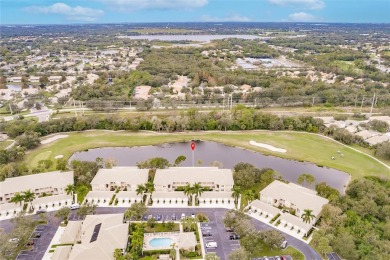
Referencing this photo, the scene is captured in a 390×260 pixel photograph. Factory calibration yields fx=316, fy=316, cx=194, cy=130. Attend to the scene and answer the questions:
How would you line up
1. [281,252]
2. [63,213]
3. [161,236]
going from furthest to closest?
[63,213] → [161,236] → [281,252]

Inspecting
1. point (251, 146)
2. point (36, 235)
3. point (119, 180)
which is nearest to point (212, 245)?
point (119, 180)

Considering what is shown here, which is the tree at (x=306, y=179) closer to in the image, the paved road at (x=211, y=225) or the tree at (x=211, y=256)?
the paved road at (x=211, y=225)

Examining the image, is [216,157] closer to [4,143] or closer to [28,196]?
[28,196]

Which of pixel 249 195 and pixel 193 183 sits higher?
pixel 249 195

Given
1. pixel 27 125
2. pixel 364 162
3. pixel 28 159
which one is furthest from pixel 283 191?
pixel 27 125

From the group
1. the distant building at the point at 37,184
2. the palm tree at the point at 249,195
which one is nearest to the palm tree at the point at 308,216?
the palm tree at the point at 249,195
